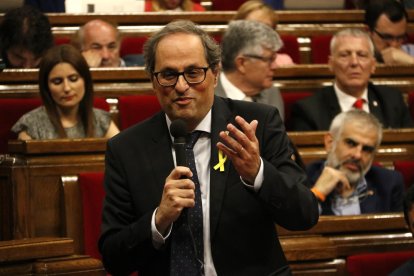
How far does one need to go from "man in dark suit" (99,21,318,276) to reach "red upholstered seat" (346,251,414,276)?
28 centimetres

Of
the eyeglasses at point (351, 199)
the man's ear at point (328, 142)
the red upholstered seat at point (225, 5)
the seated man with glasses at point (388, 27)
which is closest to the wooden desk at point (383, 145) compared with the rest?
the man's ear at point (328, 142)

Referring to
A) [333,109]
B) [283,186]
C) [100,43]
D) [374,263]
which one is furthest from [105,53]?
[283,186]

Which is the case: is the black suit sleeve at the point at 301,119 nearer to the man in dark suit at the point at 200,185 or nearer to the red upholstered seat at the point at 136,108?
the red upholstered seat at the point at 136,108

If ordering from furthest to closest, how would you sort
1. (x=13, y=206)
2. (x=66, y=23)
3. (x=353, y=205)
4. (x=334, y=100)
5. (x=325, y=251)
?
(x=66, y=23) → (x=334, y=100) → (x=353, y=205) → (x=13, y=206) → (x=325, y=251)

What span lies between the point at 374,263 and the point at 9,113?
2.97 ft

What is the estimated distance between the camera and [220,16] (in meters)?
2.64

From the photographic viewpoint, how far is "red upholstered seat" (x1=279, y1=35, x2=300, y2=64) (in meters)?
2.59

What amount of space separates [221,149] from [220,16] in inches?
64.9

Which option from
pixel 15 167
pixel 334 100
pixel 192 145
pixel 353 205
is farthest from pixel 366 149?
pixel 192 145

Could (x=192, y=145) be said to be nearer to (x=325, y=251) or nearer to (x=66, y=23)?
(x=325, y=251)

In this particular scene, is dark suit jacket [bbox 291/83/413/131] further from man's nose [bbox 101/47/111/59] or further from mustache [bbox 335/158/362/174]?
man's nose [bbox 101/47/111/59]

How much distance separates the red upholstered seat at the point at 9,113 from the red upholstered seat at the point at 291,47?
2.66 ft

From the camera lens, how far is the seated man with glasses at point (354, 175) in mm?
1780

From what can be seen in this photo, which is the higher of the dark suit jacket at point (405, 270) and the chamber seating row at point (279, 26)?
the chamber seating row at point (279, 26)
